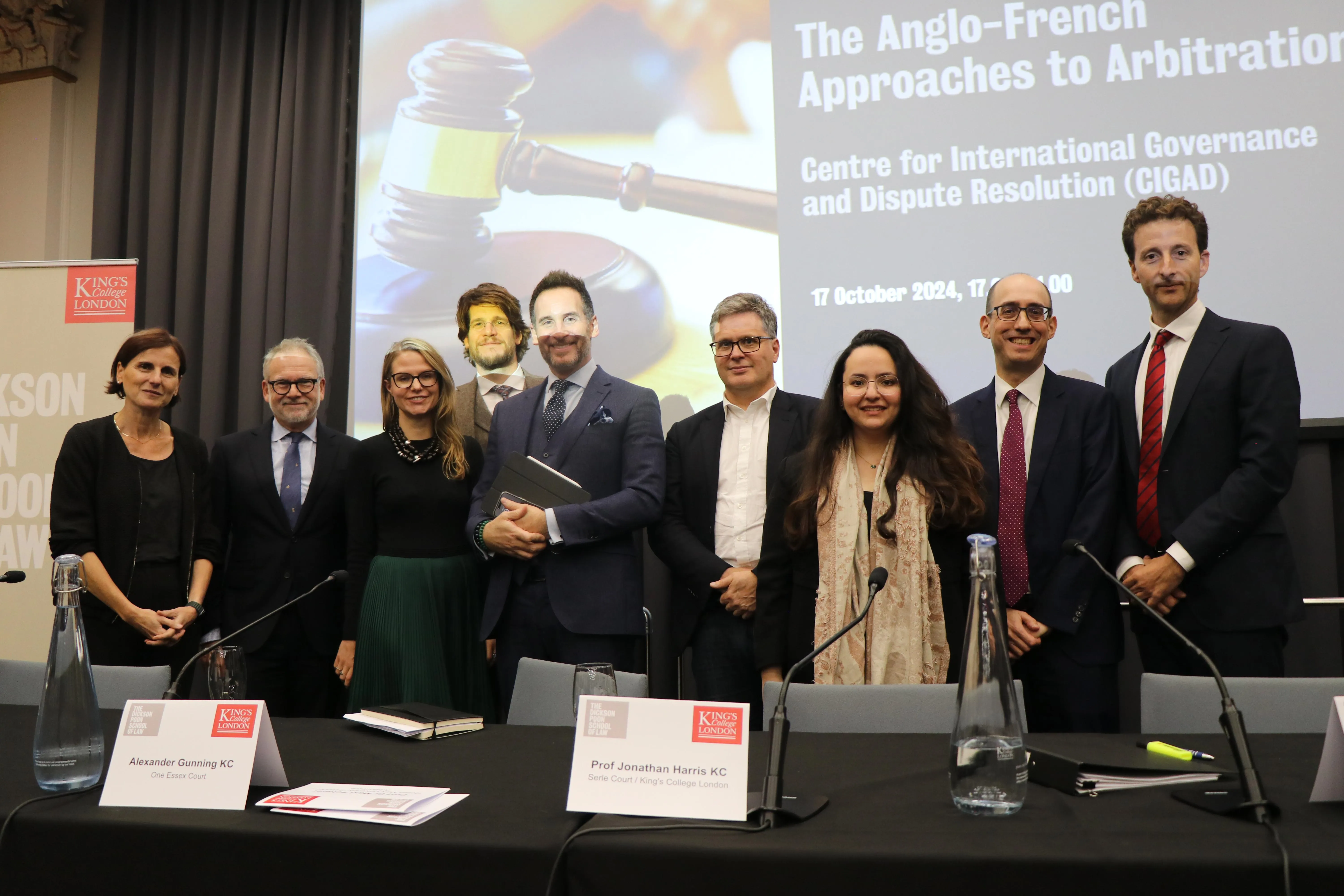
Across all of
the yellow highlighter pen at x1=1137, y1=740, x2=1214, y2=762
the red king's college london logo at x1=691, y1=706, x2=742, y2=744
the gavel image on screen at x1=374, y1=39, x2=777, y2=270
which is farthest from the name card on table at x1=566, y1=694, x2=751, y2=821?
the gavel image on screen at x1=374, y1=39, x2=777, y2=270

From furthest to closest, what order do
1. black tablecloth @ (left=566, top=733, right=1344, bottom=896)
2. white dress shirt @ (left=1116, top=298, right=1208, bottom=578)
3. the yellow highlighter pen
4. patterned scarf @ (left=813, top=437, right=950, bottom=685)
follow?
white dress shirt @ (left=1116, top=298, right=1208, bottom=578) → patterned scarf @ (left=813, top=437, right=950, bottom=685) → the yellow highlighter pen → black tablecloth @ (left=566, top=733, right=1344, bottom=896)

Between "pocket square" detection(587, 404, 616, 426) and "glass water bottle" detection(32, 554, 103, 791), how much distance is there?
5.65ft

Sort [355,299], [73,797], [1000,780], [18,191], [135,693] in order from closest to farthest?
[1000,780] < [73,797] < [135,693] < [355,299] < [18,191]

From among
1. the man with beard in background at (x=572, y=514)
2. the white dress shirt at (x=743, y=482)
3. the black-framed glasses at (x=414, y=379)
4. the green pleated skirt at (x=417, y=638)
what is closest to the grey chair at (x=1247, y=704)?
the white dress shirt at (x=743, y=482)

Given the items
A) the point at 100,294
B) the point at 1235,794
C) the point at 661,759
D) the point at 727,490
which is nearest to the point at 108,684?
the point at 661,759

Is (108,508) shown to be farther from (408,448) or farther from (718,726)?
(718,726)

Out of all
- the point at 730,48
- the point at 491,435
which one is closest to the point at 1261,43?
the point at 730,48

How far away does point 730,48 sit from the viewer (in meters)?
4.14

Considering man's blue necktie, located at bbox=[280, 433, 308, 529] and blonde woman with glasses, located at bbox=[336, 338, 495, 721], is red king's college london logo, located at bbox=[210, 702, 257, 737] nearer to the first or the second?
blonde woman with glasses, located at bbox=[336, 338, 495, 721]

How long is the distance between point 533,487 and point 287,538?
93 cm

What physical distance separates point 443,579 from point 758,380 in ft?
3.61

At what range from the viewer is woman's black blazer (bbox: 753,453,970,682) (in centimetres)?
241

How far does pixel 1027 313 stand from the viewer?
2.74 m

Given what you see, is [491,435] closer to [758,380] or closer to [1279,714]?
[758,380]
